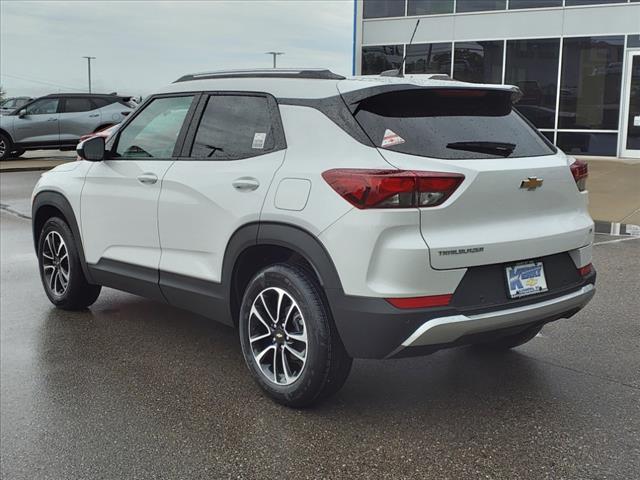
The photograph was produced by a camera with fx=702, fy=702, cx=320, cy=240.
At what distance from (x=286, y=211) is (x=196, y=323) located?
2.12m

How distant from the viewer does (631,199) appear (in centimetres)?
1167

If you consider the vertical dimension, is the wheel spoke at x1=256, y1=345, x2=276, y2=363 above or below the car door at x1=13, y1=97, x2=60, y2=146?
below

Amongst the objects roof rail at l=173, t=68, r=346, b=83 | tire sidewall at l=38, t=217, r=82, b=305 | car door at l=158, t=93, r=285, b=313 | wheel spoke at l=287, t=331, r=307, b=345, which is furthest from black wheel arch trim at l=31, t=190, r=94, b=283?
wheel spoke at l=287, t=331, r=307, b=345

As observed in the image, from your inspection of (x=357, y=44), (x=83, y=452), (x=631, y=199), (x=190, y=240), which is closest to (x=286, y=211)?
(x=190, y=240)

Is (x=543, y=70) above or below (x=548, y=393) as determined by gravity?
above

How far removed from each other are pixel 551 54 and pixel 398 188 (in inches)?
693

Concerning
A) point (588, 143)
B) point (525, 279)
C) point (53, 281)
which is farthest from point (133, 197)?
point (588, 143)

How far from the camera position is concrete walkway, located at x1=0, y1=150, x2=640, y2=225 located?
1026 centimetres

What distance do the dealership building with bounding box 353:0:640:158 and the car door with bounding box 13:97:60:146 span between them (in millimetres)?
9999

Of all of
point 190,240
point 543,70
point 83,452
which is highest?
point 543,70

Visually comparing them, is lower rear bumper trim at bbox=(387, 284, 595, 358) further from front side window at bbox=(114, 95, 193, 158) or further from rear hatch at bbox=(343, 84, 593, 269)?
front side window at bbox=(114, 95, 193, 158)

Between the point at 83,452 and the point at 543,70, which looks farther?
the point at 543,70

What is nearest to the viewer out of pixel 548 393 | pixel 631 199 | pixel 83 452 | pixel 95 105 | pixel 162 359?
pixel 83 452

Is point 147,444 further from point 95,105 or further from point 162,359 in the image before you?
point 95,105
